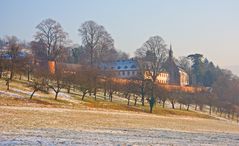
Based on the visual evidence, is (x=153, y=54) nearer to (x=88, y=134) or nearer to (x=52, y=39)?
(x=52, y=39)

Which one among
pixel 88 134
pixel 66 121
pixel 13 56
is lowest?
pixel 66 121

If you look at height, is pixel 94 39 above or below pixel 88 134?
above

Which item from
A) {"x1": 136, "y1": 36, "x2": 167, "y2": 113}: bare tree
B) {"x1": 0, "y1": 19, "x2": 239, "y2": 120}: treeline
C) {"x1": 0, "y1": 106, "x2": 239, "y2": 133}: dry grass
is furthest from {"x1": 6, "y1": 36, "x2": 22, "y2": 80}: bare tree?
{"x1": 0, "y1": 106, "x2": 239, "y2": 133}: dry grass

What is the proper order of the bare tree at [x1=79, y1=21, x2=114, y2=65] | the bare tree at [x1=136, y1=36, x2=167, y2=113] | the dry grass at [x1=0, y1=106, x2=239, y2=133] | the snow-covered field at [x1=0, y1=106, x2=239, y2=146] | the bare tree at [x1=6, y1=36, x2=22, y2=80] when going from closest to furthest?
1. the snow-covered field at [x1=0, y1=106, x2=239, y2=146]
2. the dry grass at [x1=0, y1=106, x2=239, y2=133]
3. the bare tree at [x1=6, y1=36, x2=22, y2=80]
4. the bare tree at [x1=136, y1=36, x2=167, y2=113]
5. the bare tree at [x1=79, y1=21, x2=114, y2=65]

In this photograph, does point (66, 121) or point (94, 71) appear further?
point (94, 71)

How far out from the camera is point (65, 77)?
80188mm

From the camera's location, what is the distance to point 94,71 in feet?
297

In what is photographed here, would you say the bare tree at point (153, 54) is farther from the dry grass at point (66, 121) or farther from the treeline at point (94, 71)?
the dry grass at point (66, 121)

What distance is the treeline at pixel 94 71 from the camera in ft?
263

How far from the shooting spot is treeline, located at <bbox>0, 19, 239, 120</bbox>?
8017 centimetres

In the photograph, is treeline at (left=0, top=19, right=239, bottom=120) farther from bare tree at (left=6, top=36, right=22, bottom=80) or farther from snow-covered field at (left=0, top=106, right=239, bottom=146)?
snow-covered field at (left=0, top=106, right=239, bottom=146)

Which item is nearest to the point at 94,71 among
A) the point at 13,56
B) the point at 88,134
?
the point at 13,56

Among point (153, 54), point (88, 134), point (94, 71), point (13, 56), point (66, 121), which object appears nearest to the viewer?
point (88, 134)

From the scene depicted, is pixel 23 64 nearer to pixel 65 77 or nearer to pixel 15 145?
pixel 65 77
